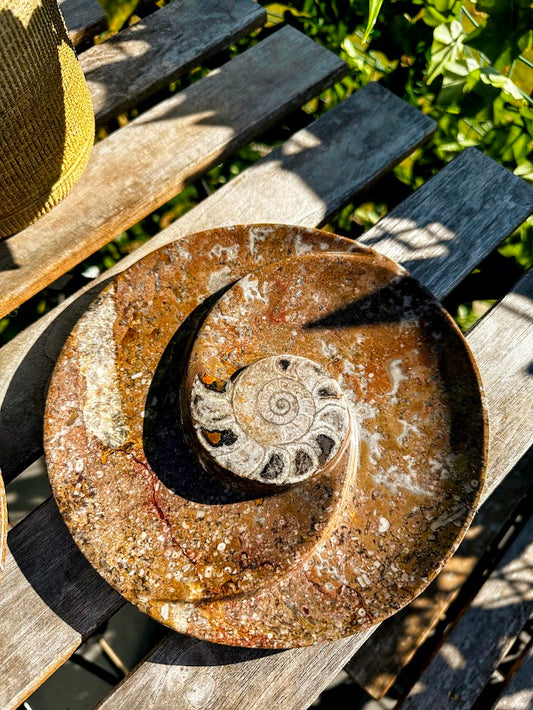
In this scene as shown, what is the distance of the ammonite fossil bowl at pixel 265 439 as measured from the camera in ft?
3.24

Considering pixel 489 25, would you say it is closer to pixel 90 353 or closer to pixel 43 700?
pixel 90 353

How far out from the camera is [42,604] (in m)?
1.13

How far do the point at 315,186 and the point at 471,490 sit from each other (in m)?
0.85

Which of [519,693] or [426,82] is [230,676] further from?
[426,82]

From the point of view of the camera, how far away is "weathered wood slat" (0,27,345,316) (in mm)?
1369

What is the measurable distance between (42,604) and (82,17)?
57.5 inches

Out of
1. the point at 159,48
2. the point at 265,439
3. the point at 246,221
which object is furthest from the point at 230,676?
the point at 159,48

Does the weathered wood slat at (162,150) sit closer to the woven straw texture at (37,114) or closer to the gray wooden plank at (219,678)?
the woven straw texture at (37,114)

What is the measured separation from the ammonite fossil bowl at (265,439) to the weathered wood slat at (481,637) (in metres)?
0.60

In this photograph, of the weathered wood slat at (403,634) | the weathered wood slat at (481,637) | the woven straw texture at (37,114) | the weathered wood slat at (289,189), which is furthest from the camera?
the weathered wood slat at (403,634)

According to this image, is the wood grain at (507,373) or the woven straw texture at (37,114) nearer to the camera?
the woven straw texture at (37,114)

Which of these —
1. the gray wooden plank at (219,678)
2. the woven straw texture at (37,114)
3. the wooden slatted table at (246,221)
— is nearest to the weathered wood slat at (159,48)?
the wooden slatted table at (246,221)

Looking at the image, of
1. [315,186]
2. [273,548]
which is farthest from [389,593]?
[315,186]

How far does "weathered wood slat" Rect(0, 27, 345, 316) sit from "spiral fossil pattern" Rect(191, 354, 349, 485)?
22.2 inches
